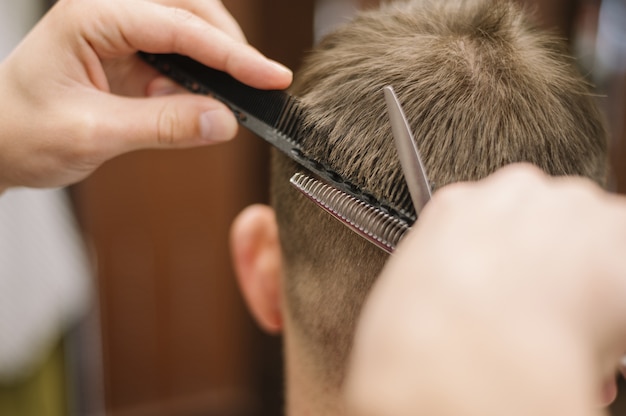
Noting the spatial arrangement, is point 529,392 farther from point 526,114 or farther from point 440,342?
point 526,114

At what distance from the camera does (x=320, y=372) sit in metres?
0.94

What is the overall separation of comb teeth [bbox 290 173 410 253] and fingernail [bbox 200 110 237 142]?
215 millimetres

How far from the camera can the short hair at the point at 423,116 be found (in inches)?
30.6

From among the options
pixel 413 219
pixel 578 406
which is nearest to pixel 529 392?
pixel 578 406

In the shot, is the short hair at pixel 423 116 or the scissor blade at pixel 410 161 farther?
the short hair at pixel 423 116

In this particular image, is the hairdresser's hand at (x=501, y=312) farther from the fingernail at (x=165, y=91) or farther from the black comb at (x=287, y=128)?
the fingernail at (x=165, y=91)

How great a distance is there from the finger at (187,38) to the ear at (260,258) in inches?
10.8

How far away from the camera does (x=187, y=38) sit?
0.90m

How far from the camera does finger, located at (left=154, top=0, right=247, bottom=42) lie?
949 millimetres

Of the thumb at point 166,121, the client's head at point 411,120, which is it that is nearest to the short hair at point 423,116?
the client's head at point 411,120

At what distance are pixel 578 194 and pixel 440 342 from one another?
0.18 metres

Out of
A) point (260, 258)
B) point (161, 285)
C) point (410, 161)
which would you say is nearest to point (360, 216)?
point (410, 161)

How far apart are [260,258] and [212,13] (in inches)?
15.8

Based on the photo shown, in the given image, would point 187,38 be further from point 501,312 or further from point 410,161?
point 501,312
